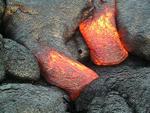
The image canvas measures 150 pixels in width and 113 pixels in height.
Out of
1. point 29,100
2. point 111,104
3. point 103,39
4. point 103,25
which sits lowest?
point 111,104

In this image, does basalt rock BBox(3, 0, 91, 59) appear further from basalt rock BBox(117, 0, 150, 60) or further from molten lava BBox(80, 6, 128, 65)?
basalt rock BBox(117, 0, 150, 60)

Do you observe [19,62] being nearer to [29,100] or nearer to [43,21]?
[29,100]

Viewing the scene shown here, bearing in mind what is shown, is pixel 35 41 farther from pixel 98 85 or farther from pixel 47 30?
pixel 98 85

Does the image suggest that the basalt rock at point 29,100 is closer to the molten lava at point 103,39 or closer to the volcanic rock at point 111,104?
the volcanic rock at point 111,104

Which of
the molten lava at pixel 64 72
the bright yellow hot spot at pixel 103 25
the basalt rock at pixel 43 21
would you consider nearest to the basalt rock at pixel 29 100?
the molten lava at pixel 64 72

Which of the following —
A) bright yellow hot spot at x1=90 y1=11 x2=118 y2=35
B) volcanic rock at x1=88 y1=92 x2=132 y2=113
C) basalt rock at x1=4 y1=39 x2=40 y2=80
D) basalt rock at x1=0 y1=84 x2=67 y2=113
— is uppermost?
bright yellow hot spot at x1=90 y1=11 x2=118 y2=35

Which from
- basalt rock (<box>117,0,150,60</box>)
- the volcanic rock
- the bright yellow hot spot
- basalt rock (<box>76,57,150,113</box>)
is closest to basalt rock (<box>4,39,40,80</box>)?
basalt rock (<box>76,57,150,113</box>)

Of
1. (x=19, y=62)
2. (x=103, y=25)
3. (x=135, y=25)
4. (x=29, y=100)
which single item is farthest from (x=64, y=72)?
(x=135, y=25)
